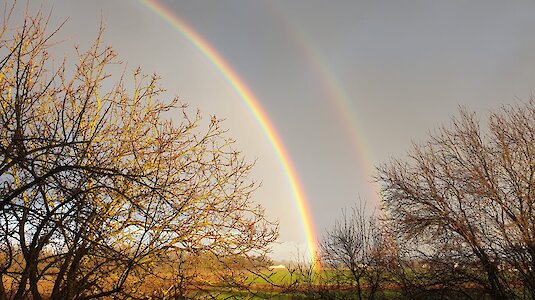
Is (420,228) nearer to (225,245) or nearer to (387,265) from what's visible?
(387,265)

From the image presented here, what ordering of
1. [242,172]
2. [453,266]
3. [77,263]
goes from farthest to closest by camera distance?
[453,266] → [242,172] → [77,263]

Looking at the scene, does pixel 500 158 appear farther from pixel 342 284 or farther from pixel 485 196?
pixel 342 284

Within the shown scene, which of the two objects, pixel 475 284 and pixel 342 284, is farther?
pixel 342 284

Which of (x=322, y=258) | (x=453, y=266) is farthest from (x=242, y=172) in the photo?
(x=322, y=258)

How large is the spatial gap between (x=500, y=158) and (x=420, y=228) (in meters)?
2.92

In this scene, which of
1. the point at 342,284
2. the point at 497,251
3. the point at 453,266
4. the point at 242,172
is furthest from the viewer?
the point at 342,284

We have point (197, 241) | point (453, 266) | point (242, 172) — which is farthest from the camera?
point (453, 266)

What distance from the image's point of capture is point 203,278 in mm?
4996

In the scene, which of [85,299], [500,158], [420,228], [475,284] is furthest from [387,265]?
[85,299]

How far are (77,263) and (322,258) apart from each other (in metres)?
10.6

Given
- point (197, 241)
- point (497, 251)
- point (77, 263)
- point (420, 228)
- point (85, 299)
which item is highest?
point (420, 228)

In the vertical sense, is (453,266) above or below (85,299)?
above

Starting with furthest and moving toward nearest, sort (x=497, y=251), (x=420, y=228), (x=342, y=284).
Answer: (x=342, y=284), (x=420, y=228), (x=497, y=251)

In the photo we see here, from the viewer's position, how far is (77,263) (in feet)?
12.3
